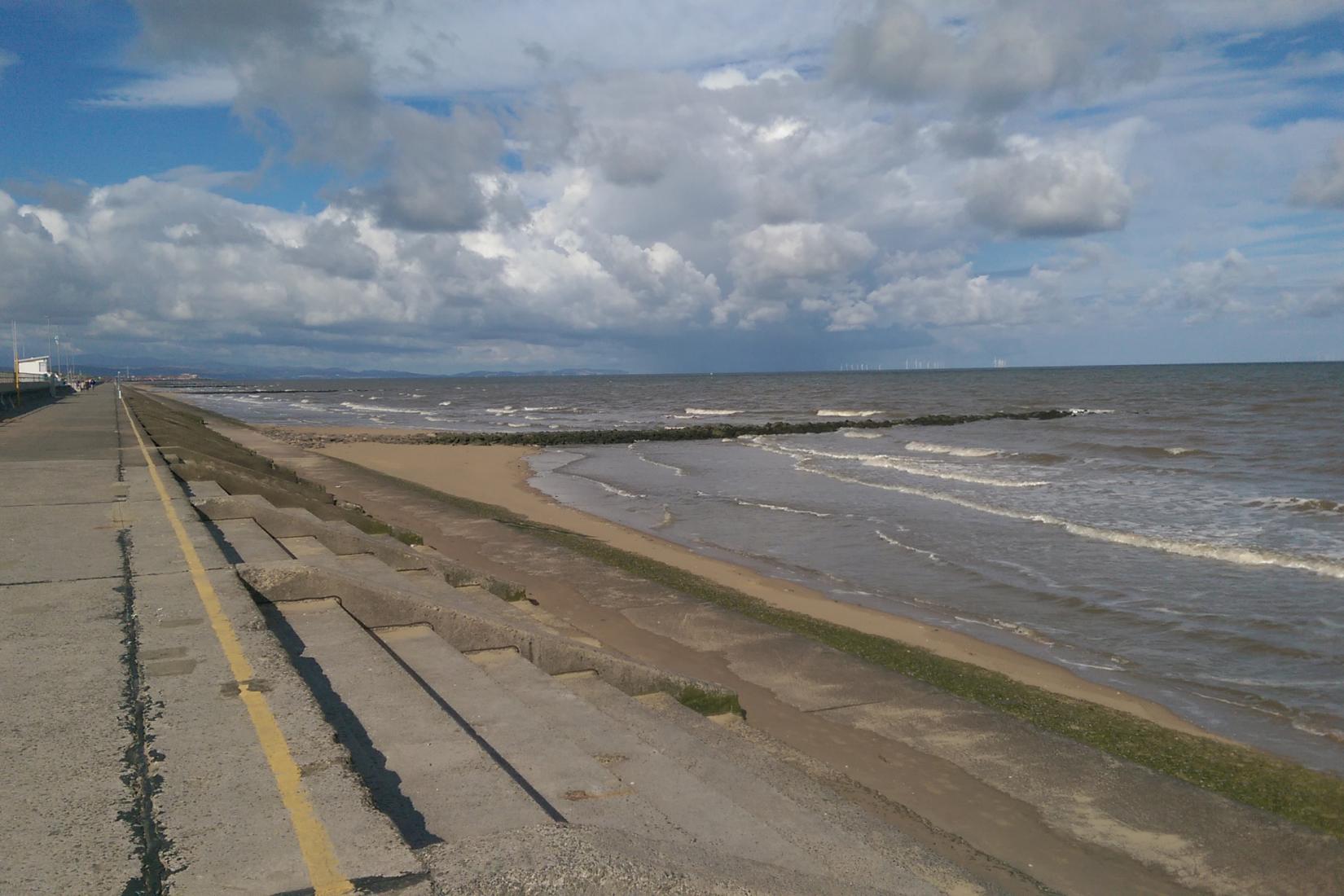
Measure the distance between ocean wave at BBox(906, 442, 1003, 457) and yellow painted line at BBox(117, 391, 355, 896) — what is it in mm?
31971

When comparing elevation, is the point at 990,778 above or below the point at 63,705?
below

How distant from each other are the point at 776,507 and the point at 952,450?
18.4m

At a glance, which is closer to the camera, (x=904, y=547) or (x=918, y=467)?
(x=904, y=547)

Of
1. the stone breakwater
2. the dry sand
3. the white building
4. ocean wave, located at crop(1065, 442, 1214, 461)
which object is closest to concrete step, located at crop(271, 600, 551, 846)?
the dry sand

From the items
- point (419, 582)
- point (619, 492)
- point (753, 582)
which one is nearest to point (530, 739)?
point (419, 582)

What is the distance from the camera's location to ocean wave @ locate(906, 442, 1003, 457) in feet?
116

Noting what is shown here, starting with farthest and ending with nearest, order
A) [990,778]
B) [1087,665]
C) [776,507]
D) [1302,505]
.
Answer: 1. [776,507]
2. [1302,505]
3. [1087,665]
4. [990,778]

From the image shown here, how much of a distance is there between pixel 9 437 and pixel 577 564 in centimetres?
1836

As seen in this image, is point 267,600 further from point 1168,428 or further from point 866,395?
point 866,395

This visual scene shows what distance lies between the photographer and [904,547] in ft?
55.1

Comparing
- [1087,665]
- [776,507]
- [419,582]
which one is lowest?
[1087,665]

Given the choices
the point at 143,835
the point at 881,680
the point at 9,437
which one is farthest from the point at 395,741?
the point at 9,437

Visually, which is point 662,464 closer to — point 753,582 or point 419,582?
point 753,582

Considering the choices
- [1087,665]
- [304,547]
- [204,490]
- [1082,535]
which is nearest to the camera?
[304,547]
